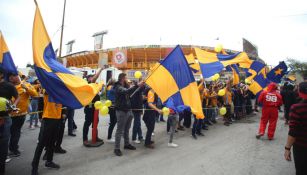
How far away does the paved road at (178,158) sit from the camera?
4.61 metres

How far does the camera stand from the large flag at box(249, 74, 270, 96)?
30.8 ft

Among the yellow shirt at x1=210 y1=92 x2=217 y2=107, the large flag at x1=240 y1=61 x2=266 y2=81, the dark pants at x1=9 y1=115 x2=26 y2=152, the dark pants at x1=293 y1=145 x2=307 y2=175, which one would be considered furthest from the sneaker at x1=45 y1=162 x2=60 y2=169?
the large flag at x1=240 y1=61 x2=266 y2=81

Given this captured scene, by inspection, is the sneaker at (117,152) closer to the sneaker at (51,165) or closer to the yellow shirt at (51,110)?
the sneaker at (51,165)

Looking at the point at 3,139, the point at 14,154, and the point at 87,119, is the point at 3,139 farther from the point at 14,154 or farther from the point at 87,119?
the point at 87,119

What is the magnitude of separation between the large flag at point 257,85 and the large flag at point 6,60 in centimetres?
842

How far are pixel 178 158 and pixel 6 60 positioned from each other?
4358mm

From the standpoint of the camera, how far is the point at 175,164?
5.01 metres

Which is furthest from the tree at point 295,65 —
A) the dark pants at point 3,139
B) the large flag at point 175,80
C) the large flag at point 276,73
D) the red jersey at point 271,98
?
the dark pants at point 3,139

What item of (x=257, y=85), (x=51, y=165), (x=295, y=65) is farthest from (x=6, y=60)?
(x=295, y=65)

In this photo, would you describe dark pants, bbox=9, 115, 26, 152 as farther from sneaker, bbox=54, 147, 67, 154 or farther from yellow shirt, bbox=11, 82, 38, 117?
sneaker, bbox=54, 147, 67, 154

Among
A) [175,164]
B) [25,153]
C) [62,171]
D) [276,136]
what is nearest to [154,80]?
[175,164]

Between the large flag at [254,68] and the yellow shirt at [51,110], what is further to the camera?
the large flag at [254,68]

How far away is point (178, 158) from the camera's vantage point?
17.8 ft

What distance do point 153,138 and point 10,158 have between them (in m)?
3.94
